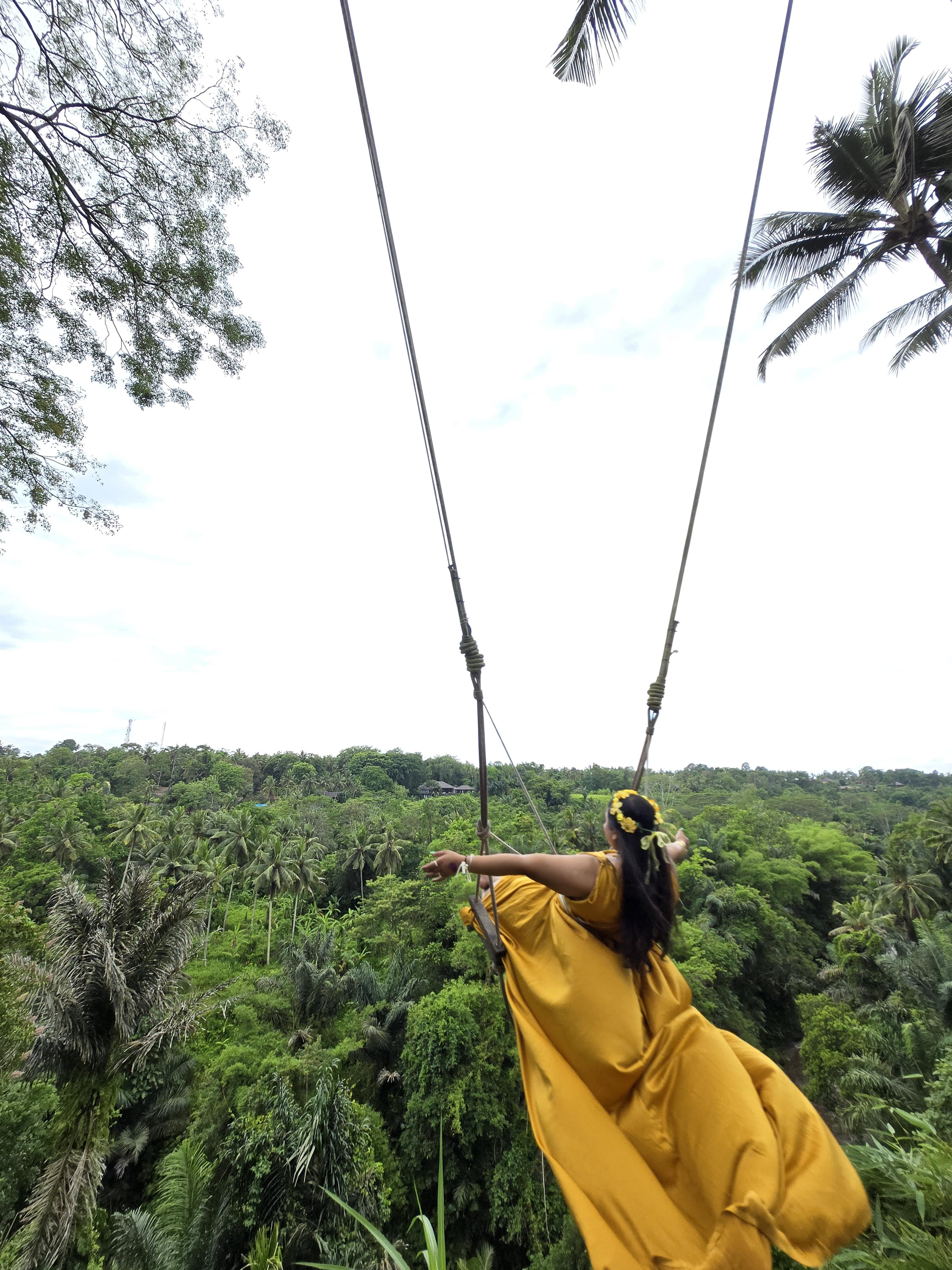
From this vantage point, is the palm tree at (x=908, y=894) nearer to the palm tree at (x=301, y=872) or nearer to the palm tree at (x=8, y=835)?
the palm tree at (x=301, y=872)

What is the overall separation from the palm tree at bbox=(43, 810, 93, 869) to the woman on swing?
29.9 metres

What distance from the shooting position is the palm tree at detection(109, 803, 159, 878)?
80.3 ft

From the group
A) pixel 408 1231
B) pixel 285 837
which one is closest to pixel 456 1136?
pixel 408 1231

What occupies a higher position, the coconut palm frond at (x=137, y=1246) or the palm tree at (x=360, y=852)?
the palm tree at (x=360, y=852)

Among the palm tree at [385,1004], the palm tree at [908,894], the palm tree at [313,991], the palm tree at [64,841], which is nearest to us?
the palm tree at [385,1004]

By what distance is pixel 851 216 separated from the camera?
5.19 m

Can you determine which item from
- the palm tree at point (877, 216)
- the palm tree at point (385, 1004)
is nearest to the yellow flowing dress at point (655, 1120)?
the palm tree at point (877, 216)

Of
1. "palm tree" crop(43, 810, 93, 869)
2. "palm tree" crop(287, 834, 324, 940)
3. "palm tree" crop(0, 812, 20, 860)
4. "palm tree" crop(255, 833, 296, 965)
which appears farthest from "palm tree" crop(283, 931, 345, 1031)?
"palm tree" crop(0, 812, 20, 860)

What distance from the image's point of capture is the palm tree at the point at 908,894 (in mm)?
16703

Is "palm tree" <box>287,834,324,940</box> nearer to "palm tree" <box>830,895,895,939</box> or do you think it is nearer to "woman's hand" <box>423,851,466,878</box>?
"palm tree" <box>830,895,895,939</box>

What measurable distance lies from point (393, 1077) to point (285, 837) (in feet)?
58.1

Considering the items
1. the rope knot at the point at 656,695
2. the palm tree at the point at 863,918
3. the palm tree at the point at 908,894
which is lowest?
the palm tree at the point at 863,918

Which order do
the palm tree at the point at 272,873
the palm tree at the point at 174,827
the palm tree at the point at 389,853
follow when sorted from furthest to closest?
the palm tree at the point at 174,827
the palm tree at the point at 389,853
the palm tree at the point at 272,873

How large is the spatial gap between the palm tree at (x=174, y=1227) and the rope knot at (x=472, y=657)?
8135 mm
